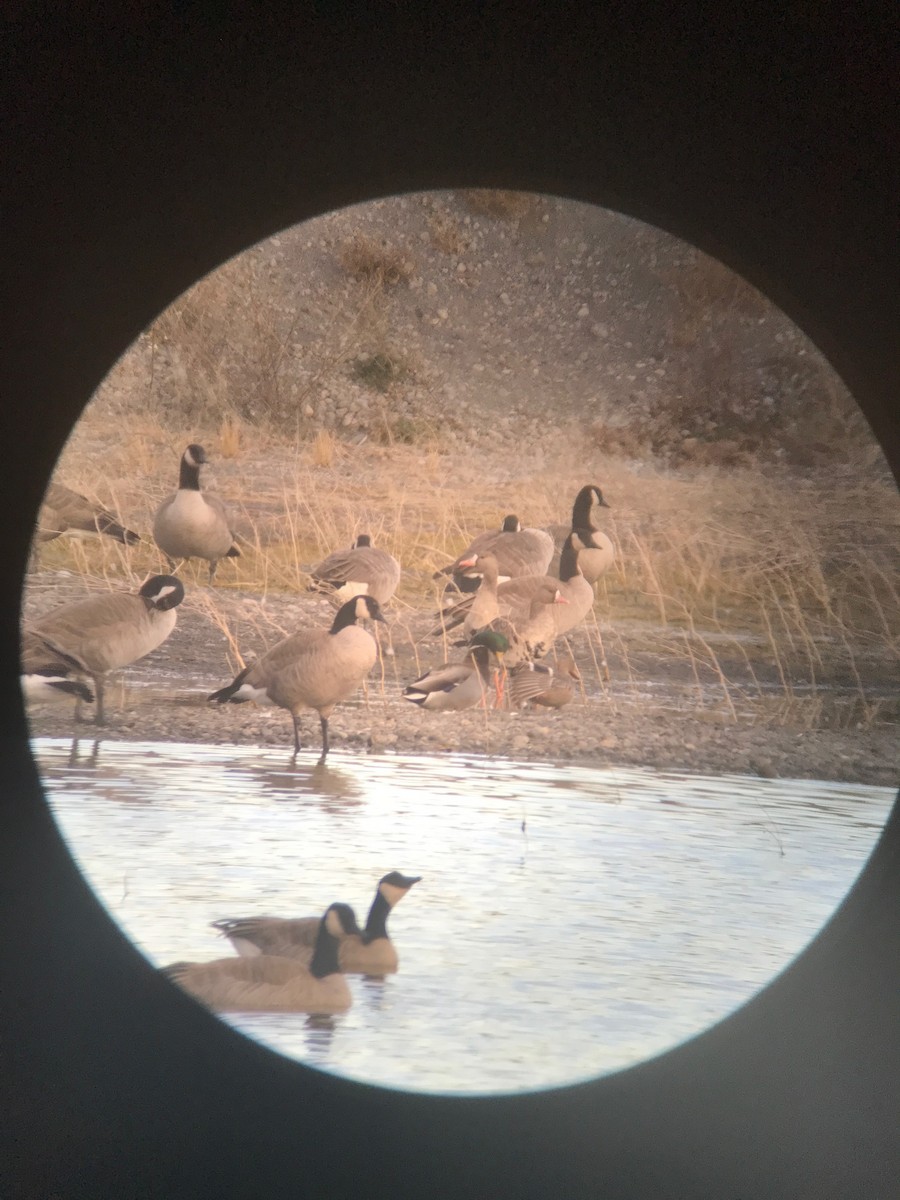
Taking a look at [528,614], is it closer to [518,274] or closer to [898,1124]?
[898,1124]

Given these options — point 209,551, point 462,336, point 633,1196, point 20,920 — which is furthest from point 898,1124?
point 462,336

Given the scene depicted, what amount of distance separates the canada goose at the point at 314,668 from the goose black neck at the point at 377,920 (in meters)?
0.91

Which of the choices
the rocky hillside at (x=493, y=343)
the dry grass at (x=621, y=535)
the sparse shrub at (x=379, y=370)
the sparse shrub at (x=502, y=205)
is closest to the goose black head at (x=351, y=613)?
the dry grass at (x=621, y=535)

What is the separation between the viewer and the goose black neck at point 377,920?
7.66 feet

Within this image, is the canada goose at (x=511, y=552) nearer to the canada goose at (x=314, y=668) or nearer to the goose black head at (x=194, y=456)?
the canada goose at (x=314, y=668)

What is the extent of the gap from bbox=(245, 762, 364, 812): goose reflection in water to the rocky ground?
109mm

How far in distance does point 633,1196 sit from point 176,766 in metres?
1.89

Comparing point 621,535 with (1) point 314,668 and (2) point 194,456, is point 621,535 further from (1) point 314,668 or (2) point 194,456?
(1) point 314,668

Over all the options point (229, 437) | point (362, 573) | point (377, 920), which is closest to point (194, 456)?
point (362, 573)

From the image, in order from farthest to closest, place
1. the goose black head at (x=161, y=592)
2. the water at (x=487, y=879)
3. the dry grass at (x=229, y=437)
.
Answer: the dry grass at (x=229, y=437), the goose black head at (x=161, y=592), the water at (x=487, y=879)

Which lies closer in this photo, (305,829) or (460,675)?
(305,829)

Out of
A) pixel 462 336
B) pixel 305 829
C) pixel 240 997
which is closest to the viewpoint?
pixel 240 997

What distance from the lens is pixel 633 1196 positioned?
5.59 ft

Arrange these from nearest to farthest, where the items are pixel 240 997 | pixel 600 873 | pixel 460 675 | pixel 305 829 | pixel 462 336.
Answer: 1. pixel 240 997
2. pixel 600 873
3. pixel 305 829
4. pixel 460 675
5. pixel 462 336
